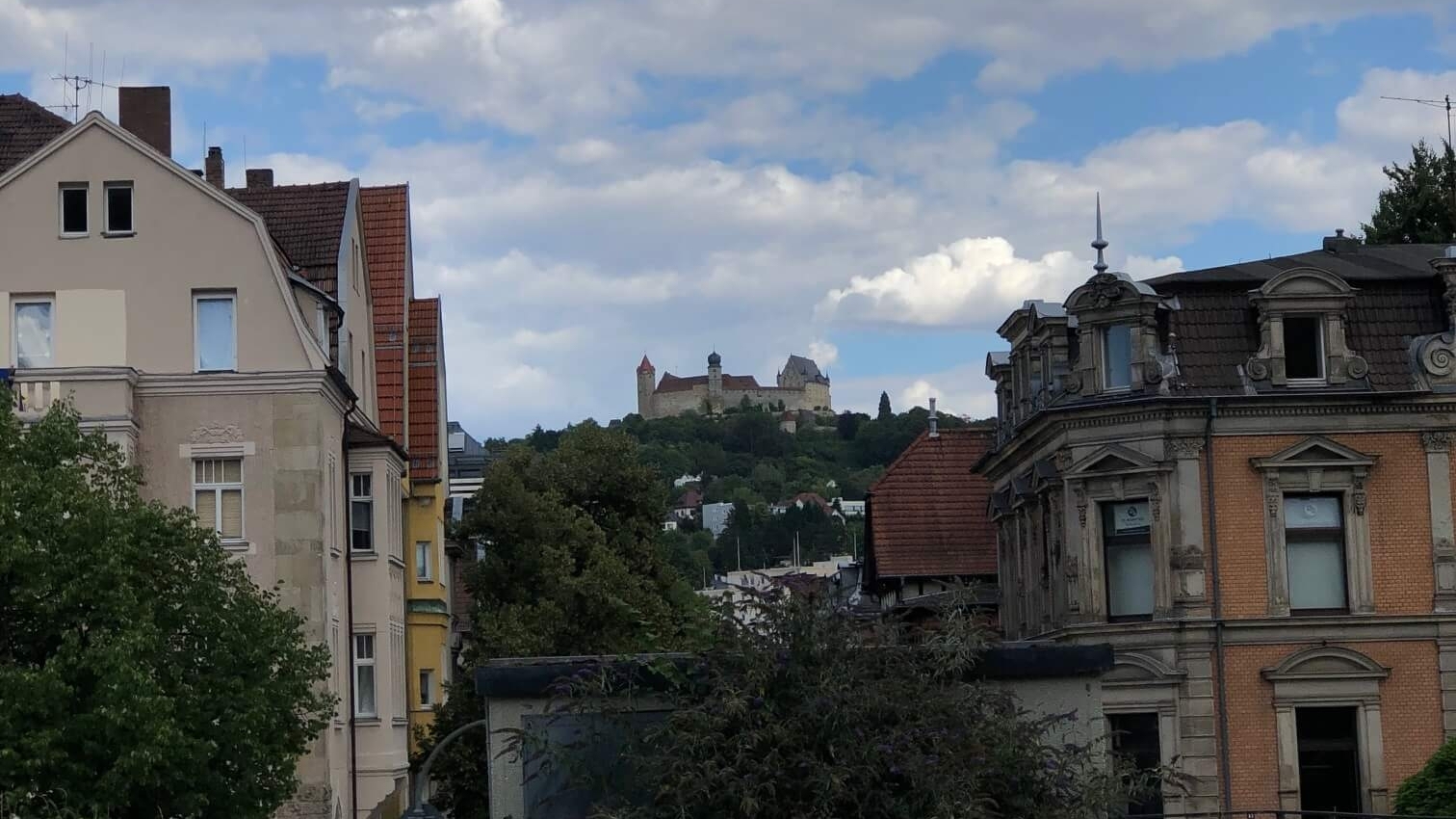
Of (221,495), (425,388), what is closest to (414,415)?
(425,388)

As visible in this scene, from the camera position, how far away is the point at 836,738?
542 inches

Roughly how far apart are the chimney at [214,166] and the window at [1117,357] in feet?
65.1

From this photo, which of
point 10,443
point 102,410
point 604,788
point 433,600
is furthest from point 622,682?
point 433,600

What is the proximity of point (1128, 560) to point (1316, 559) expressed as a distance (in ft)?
Answer: 10.9

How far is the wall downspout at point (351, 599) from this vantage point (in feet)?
128

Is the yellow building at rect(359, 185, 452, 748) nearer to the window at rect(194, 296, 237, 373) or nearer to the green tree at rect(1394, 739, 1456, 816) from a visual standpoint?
the window at rect(194, 296, 237, 373)

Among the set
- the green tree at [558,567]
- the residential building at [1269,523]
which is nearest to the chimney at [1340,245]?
the residential building at [1269,523]

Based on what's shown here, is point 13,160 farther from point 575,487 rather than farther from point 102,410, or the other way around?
point 575,487

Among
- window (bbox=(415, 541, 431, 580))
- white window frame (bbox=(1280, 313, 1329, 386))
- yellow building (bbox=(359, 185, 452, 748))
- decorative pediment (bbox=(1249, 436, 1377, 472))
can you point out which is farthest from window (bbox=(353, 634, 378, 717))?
white window frame (bbox=(1280, 313, 1329, 386))

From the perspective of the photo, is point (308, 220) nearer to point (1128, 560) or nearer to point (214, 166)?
point (214, 166)

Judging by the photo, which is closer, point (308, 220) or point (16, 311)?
point (16, 311)

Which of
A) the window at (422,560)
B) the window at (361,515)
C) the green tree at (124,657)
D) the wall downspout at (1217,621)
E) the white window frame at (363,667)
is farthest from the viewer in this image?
the window at (422,560)

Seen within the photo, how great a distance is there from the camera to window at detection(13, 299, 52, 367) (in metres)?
36.2

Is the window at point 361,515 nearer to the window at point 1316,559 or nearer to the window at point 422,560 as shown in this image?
the window at point 422,560
